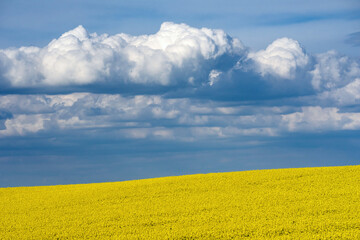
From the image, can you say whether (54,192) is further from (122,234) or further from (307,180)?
(307,180)

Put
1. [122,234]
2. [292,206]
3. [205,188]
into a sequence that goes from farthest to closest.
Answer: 1. [205,188]
2. [292,206]
3. [122,234]

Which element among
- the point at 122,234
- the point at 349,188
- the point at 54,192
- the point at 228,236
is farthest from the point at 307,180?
the point at 54,192

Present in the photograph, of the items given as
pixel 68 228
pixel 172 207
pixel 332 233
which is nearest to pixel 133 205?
pixel 172 207

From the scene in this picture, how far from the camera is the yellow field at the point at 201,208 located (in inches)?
906

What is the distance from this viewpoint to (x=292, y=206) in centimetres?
2738

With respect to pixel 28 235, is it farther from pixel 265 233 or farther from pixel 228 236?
pixel 265 233

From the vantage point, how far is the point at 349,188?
31766 mm

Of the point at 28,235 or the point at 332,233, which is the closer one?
the point at 332,233

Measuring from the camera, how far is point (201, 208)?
1096 inches

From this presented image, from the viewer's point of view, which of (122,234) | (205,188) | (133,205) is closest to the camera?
(122,234)

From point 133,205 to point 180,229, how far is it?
295 inches

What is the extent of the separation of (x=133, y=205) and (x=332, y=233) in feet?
43.2

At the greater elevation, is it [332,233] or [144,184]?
[144,184]

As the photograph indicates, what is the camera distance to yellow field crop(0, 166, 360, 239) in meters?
23.0
